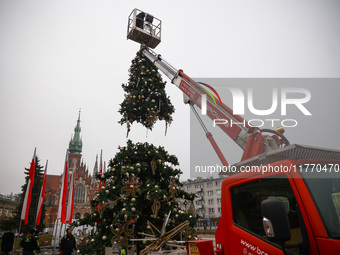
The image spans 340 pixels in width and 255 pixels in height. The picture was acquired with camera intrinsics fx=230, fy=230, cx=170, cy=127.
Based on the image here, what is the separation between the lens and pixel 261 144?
5.24m

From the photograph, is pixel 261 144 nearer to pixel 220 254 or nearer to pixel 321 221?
pixel 220 254

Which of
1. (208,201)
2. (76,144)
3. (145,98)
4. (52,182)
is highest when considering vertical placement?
(76,144)

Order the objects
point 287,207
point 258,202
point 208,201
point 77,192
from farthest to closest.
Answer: point 77,192 < point 208,201 < point 258,202 < point 287,207

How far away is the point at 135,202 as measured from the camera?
8359 mm

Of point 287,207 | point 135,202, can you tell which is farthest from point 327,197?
point 135,202

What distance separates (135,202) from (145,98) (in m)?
4.93

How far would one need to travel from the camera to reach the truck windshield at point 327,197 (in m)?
2.21

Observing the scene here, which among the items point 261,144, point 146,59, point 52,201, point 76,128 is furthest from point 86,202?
point 261,144

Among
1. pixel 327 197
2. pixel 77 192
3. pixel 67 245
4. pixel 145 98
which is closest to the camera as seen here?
pixel 327 197

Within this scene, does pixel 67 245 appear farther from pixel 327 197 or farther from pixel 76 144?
pixel 76 144

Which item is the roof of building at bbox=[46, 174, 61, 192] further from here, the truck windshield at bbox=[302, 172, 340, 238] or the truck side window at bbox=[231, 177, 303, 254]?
the truck windshield at bbox=[302, 172, 340, 238]

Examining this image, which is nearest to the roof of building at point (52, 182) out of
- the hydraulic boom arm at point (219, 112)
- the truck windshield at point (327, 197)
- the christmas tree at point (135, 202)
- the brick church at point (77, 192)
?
the brick church at point (77, 192)

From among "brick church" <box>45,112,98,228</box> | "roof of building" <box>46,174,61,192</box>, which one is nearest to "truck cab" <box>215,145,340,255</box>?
"brick church" <box>45,112,98,228</box>

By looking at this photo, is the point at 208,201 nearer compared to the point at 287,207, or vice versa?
the point at 287,207
